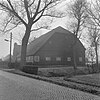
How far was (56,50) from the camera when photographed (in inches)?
1615

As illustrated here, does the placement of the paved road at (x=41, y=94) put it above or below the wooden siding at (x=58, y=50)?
below

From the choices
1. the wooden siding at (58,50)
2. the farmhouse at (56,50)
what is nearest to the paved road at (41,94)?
the farmhouse at (56,50)

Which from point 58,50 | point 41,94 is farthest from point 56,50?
point 41,94

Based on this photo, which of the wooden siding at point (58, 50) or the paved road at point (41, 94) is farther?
the wooden siding at point (58, 50)

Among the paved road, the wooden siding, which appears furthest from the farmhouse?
the paved road

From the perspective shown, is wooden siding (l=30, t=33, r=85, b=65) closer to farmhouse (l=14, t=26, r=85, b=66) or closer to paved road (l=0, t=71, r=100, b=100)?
farmhouse (l=14, t=26, r=85, b=66)

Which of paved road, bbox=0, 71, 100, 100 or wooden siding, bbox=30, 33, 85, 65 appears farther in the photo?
wooden siding, bbox=30, 33, 85, 65

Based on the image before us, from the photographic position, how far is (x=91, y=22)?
72.2 feet

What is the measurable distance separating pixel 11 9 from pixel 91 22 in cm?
1150

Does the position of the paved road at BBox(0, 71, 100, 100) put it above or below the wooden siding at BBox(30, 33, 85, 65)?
below

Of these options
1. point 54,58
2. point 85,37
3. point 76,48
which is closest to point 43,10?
point 85,37

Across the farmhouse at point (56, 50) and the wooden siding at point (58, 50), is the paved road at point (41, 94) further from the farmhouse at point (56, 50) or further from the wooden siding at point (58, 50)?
the wooden siding at point (58, 50)

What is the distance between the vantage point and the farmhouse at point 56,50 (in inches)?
1547

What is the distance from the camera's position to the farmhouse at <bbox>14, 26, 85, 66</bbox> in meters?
39.3
